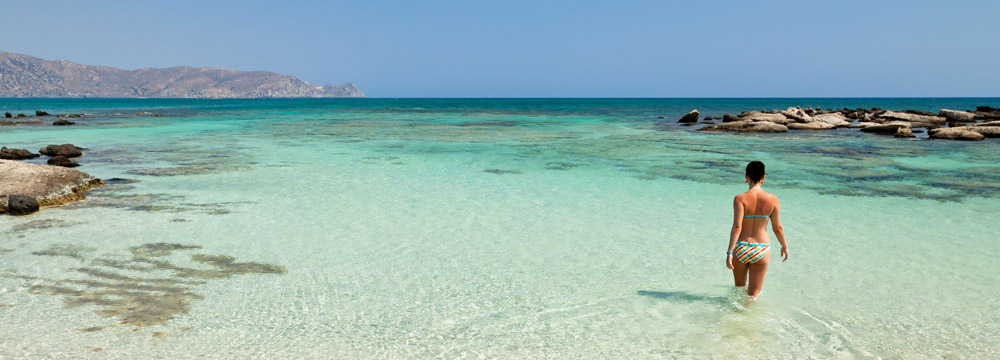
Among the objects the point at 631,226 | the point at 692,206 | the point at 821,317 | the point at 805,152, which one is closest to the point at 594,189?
the point at 692,206

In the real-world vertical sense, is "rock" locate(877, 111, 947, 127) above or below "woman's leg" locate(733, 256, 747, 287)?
above

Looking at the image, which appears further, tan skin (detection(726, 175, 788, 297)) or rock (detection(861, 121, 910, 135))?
rock (detection(861, 121, 910, 135))

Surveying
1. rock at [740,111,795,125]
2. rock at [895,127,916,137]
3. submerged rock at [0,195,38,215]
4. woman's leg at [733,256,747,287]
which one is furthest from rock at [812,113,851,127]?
submerged rock at [0,195,38,215]

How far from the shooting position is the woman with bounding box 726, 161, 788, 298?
195 inches

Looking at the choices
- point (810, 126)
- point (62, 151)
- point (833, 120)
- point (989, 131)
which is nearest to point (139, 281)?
point (62, 151)

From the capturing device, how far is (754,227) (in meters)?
5.09

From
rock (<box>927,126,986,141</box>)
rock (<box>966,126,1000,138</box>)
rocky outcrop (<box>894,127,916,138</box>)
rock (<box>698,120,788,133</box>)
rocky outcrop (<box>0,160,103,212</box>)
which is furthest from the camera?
rock (<box>698,120,788,133</box>)

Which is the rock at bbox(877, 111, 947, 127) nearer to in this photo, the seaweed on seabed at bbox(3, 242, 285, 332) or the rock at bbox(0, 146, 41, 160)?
the seaweed on seabed at bbox(3, 242, 285, 332)

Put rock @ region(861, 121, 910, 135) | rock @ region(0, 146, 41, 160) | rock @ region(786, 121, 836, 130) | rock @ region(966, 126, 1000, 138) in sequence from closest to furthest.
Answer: rock @ region(0, 146, 41, 160) → rock @ region(966, 126, 1000, 138) → rock @ region(861, 121, 910, 135) → rock @ region(786, 121, 836, 130)

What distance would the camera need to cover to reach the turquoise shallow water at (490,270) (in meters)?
4.71

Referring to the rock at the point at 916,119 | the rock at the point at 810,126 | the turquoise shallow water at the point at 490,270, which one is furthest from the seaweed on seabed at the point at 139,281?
the rock at the point at 916,119

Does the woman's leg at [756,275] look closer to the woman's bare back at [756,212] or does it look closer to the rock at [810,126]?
the woman's bare back at [756,212]

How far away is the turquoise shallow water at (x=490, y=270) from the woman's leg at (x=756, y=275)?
0.14m

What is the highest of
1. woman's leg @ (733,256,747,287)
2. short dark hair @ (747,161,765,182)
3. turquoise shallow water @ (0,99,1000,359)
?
short dark hair @ (747,161,765,182)
